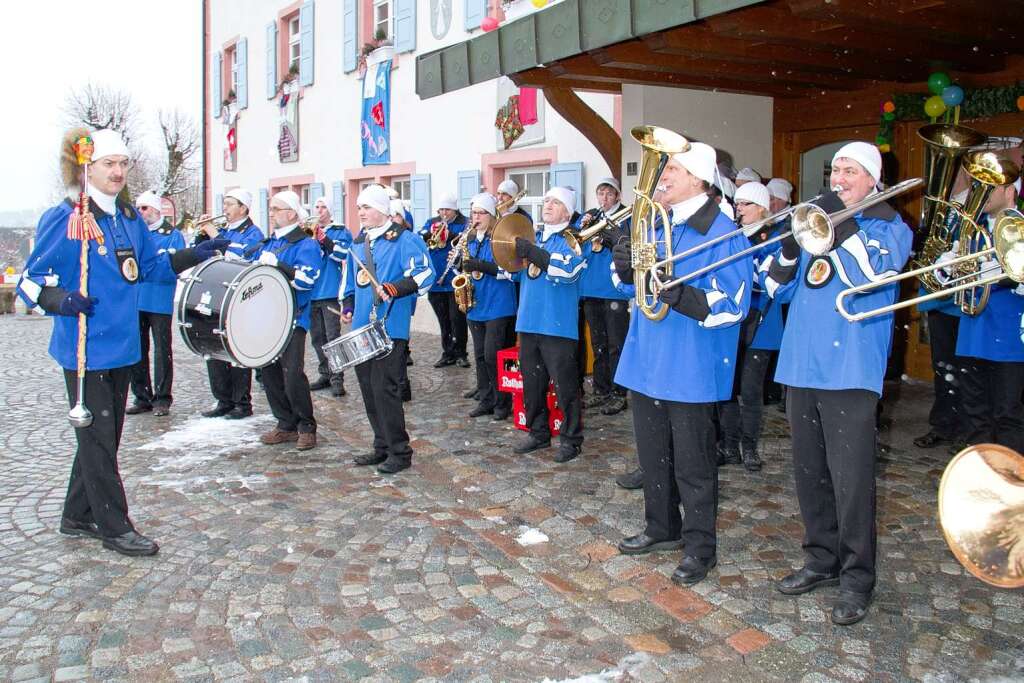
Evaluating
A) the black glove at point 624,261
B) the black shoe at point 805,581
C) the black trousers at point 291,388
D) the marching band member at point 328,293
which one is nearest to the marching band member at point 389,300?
the black trousers at point 291,388

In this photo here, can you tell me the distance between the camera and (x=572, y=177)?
10.9 meters

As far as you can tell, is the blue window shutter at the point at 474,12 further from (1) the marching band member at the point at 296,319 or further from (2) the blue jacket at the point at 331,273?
(1) the marching band member at the point at 296,319

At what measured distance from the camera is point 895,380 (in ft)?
29.3

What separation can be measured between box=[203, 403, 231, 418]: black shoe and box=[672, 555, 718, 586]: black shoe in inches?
198

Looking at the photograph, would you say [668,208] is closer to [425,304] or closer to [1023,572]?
[1023,572]

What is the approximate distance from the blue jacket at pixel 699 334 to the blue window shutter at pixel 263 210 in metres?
16.8

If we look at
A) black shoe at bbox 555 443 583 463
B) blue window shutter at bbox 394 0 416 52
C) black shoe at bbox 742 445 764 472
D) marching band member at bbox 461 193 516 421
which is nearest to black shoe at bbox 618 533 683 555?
black shoe at bbox 742 445 764 472

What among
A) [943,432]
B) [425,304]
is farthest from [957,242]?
[425,304]

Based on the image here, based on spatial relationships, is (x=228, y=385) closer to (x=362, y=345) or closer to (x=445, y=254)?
(x=362, y=345)

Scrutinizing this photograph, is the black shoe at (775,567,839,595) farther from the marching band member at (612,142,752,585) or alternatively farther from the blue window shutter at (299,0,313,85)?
the blue window shutter at (299,0,313,85)

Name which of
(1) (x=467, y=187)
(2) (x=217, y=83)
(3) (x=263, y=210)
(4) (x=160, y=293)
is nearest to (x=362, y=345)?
(4) (x=160, y=293)

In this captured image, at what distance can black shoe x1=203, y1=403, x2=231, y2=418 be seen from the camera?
815 cm

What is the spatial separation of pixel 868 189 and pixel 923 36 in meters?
3.56

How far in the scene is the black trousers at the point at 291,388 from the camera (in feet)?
22.2
